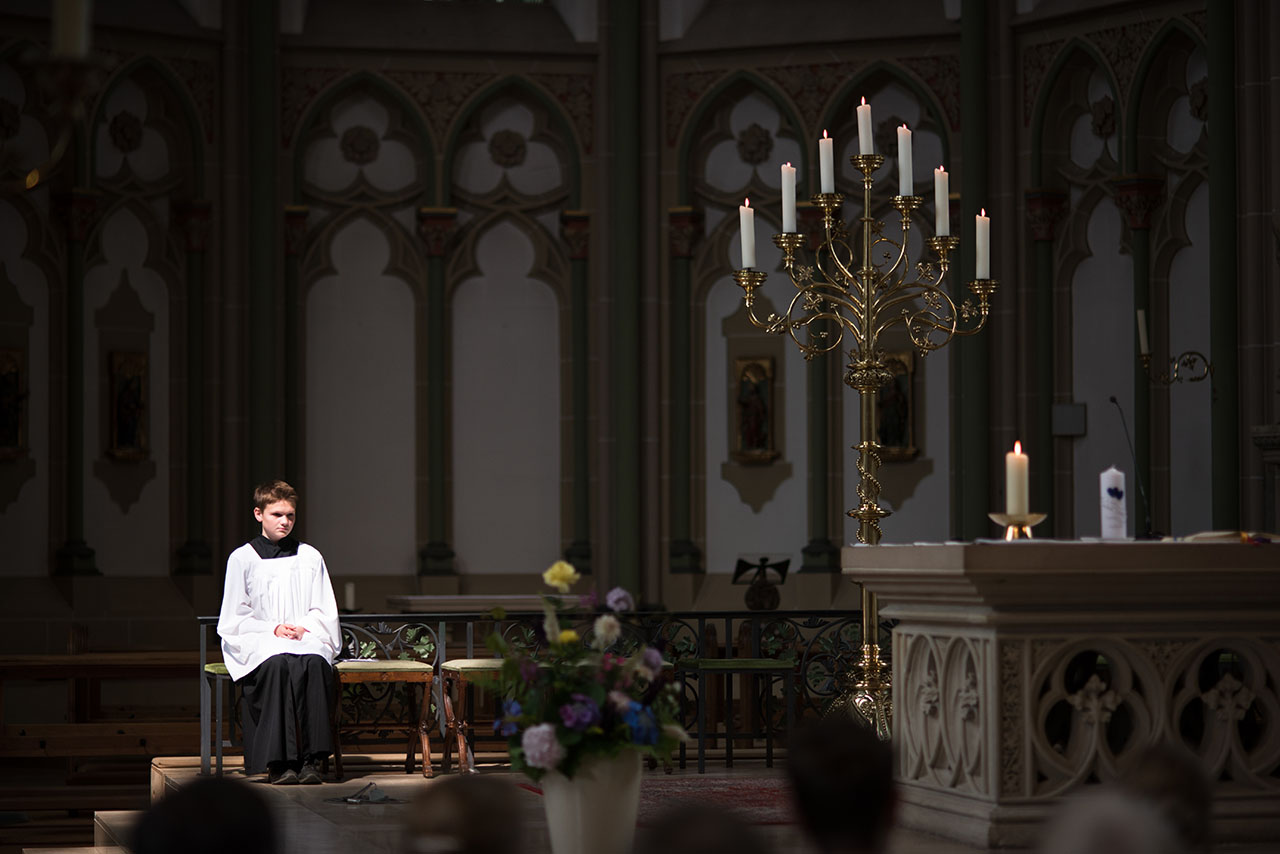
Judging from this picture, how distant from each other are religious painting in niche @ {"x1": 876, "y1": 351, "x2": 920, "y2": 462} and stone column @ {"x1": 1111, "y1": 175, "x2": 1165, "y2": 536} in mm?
1647

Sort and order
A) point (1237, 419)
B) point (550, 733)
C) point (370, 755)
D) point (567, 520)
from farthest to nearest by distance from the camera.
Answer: point (567, 520) → point (1237, 419) → point (370, 755) → point (550, 733)

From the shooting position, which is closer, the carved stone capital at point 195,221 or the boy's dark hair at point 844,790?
the boy's dark hair at point 844,790

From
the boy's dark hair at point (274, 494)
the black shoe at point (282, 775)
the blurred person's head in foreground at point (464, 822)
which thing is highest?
the boy's dark hair at point (274, 494)

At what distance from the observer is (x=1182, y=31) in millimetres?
11383

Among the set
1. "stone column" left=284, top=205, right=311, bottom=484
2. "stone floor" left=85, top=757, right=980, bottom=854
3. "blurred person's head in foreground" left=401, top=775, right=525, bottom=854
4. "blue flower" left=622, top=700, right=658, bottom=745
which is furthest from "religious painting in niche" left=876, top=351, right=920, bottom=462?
"blurred person's head in foreground" left=401, top=775, right=525, bottom=854

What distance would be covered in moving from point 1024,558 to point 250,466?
848 centimetres

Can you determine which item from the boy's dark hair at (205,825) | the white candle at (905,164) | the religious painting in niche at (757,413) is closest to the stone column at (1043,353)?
the religious painting in niche at (757,413)

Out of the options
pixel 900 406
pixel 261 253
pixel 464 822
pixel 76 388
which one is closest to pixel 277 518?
pixel 76 388

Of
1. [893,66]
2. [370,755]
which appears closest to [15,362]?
[370,755]

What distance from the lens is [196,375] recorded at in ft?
41.2

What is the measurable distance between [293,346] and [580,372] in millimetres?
2165

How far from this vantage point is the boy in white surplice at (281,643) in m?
7.46

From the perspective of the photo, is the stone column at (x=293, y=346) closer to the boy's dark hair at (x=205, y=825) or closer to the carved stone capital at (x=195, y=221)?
the carved stone capital at (x=195, y=221)

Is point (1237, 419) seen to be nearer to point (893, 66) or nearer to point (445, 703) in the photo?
point (893, 66)
